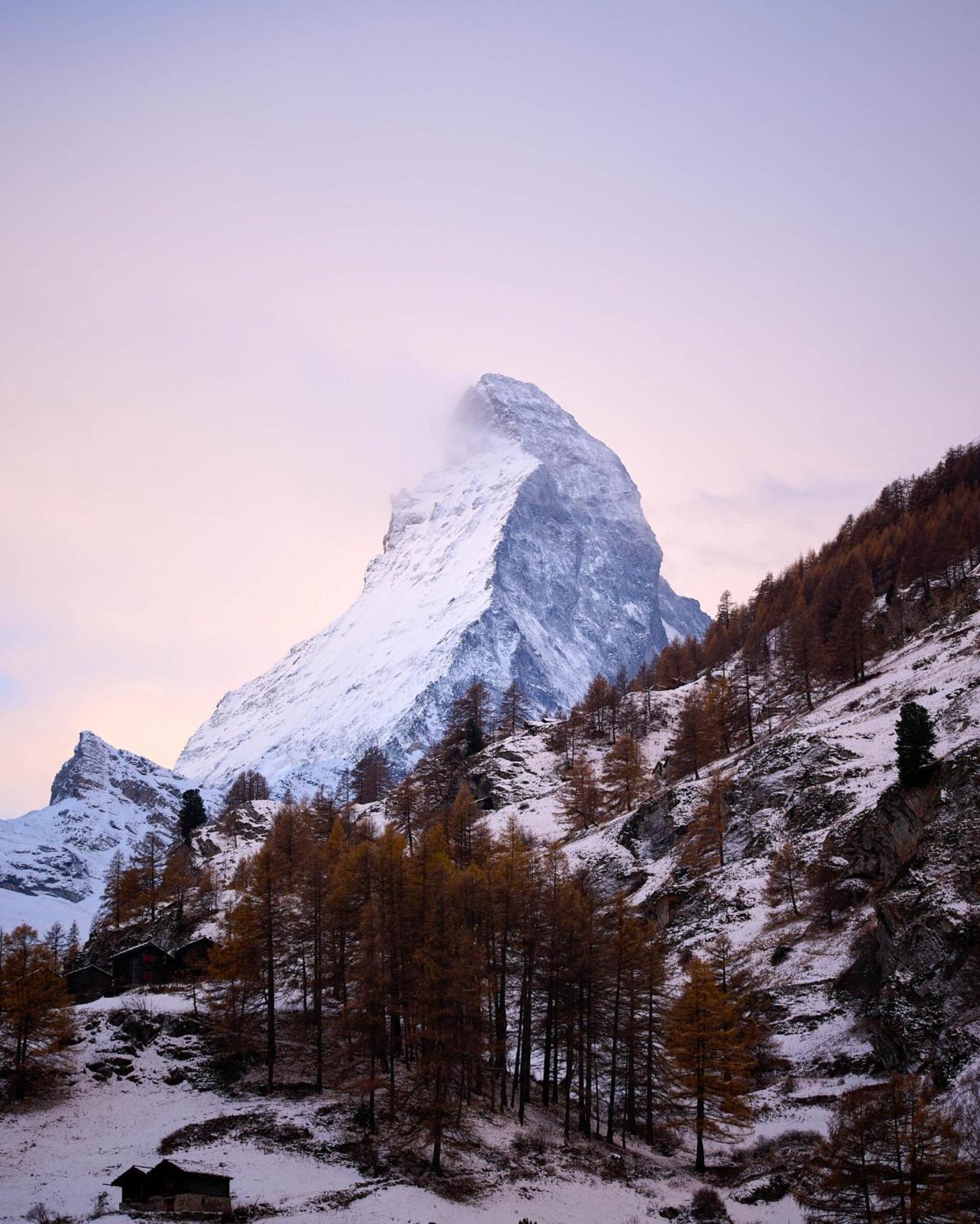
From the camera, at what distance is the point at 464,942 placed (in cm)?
3425

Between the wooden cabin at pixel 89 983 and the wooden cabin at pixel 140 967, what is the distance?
1492 mm

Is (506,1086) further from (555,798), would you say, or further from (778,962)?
(555,798)

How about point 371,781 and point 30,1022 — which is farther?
point 371,781

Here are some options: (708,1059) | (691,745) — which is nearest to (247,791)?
(691,745)

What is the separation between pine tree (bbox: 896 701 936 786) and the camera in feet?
138

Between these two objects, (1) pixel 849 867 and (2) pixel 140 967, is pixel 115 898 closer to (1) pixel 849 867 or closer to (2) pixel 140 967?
(2) pixel 140 967

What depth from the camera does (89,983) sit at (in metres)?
55.9

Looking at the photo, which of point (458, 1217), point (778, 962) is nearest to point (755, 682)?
point (778, 962)

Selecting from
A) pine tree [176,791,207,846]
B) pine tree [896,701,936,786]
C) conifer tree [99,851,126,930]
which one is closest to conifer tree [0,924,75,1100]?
conifer tree [99,851,126,930]

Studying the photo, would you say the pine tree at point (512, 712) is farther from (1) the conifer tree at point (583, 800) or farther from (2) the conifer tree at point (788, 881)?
(2) the conifer tree at point (788, 881)

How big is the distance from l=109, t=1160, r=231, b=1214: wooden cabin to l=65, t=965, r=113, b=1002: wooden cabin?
104 ft

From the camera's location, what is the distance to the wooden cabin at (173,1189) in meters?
26.7

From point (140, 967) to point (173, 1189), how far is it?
116 ft

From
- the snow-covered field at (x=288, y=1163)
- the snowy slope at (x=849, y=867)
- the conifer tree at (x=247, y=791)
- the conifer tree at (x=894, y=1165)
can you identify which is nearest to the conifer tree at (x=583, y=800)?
the snowy slope at (x=849, y=867)
